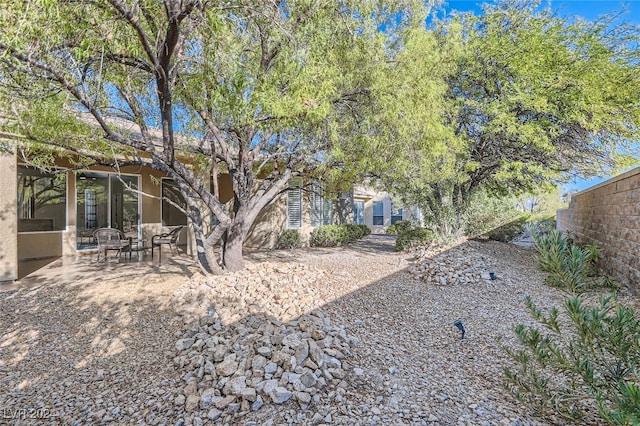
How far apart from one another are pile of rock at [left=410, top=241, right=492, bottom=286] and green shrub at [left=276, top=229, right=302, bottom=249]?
Answer: 5423 mm

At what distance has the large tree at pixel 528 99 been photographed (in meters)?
9.00

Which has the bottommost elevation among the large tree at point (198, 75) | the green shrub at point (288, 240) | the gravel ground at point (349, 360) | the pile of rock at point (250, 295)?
the gravel ground at point (349, 360)

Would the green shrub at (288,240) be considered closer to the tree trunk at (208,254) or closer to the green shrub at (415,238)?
the green shrub at (415,238)

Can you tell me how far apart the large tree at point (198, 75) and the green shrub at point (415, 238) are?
511 cm

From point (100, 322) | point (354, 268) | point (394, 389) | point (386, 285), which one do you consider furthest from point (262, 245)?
point (394, 389)

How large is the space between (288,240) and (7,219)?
7.86 m

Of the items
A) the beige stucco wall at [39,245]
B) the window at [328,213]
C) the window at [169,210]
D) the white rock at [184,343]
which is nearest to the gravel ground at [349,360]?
the white rock at [184,343]

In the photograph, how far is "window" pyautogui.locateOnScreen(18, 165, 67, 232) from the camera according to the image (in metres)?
9.03

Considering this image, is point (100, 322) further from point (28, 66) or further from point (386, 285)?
point (386, 285)

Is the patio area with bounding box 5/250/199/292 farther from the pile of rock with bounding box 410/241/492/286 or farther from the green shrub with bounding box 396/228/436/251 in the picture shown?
the green shrub with bounding box 396/228/436/251

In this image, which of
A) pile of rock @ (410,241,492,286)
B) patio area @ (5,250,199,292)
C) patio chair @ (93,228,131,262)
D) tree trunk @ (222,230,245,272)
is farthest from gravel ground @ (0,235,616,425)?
patio chair @ (93,228,131,262)

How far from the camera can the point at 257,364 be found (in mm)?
3467

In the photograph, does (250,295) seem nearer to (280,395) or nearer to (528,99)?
(280,395)

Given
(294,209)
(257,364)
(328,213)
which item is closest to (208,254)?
(257,364)
